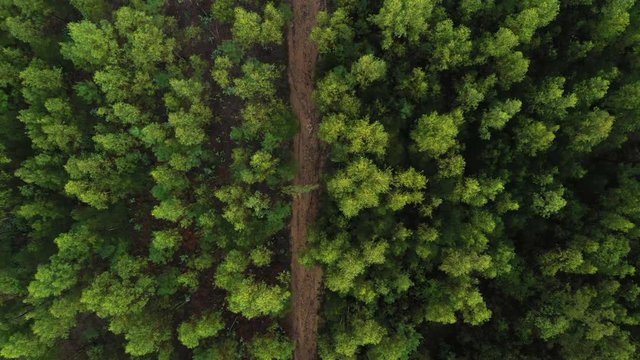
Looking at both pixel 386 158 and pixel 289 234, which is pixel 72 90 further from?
pixel 386 158

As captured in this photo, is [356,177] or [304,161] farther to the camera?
[304,161]

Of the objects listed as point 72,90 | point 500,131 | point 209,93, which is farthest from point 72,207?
point 500,131

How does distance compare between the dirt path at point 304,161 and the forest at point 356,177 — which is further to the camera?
the dirt path at point 304,161

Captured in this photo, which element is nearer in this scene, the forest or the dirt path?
the forest

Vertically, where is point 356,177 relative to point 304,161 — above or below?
below
